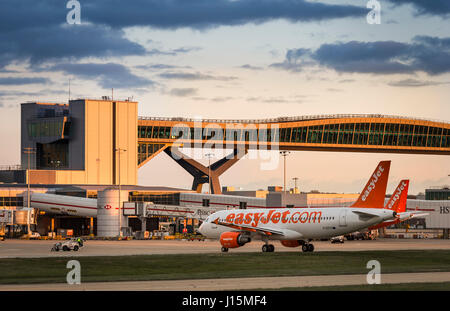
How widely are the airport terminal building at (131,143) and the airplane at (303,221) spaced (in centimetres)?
5169

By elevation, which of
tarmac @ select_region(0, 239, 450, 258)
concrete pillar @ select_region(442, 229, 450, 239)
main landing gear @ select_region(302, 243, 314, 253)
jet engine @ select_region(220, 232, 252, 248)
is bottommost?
concrete pillar @ select_region(442, 229, 450, 239)

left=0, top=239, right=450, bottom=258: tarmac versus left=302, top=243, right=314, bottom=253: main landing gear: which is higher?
left=302, top=243, right=314, bottom=253: main landing gear

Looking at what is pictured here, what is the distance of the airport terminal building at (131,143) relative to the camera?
14250 cm

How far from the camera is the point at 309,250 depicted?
230 ft

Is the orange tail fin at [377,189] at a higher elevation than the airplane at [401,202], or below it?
higher

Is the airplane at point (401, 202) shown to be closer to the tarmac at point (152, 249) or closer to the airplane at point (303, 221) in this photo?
the tarmac at point (152, 249)

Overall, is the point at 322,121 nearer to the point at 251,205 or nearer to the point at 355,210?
the point at 251,205

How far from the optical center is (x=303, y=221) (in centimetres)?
6856

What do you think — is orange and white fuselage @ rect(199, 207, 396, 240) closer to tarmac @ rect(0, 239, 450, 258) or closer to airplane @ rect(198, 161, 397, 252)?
airplane @ rect(198, 161, 397, 252)

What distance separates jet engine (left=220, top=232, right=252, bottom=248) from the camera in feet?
233

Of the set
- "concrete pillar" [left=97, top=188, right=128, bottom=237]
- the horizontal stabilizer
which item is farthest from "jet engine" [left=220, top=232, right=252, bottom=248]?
"concrete pillar" [left=97, top=188, right=128, bottom=237]

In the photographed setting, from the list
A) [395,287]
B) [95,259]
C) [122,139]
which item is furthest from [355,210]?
[122,139]

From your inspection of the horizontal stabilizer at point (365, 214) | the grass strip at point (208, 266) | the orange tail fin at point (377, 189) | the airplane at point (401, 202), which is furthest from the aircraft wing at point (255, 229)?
the airplane at point (401, 202)

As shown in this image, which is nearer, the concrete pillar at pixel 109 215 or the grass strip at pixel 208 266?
the grass strip at pixel 208 266
